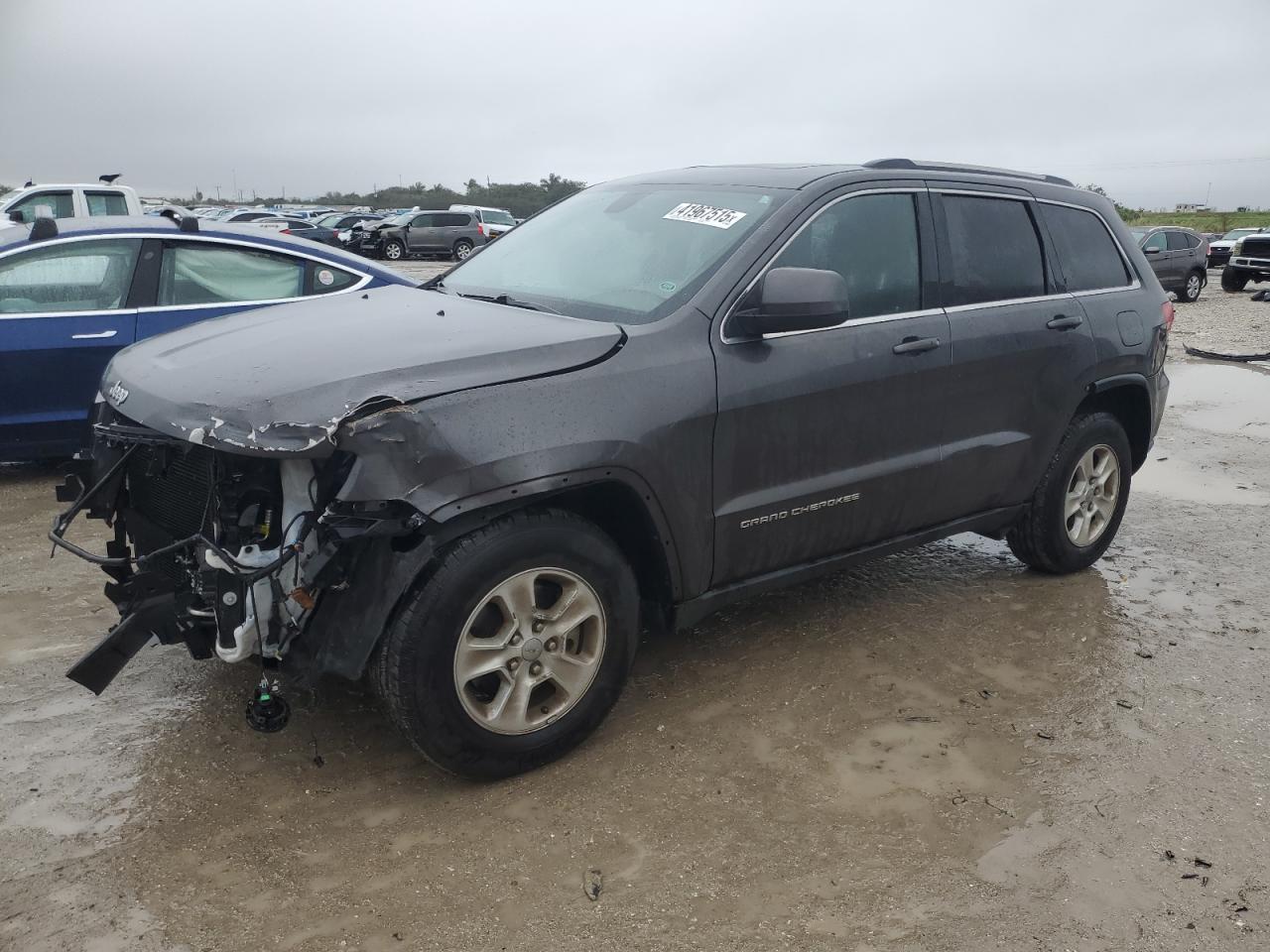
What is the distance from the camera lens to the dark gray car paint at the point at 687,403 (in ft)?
9.25

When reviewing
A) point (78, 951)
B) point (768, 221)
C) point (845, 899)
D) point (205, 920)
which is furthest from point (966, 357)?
point (78, 951)

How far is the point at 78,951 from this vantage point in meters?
2.46

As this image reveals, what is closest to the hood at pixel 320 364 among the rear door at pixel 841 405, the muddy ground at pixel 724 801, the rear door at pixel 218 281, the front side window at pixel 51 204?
the rear door at pixel 841 405

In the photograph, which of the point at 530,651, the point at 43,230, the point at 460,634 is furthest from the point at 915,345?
the point at 43,230

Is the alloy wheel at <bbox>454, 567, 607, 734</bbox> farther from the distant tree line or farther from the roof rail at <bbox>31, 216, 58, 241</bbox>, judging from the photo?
the distant tree line

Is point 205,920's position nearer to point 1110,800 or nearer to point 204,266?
point 1110,800

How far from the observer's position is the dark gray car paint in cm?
282

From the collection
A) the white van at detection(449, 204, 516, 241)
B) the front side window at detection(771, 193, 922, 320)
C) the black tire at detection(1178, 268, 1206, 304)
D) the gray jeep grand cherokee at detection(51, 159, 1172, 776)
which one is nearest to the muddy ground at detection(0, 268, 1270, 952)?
the gray jeep grand cherokee at detection(51, 159, 1172, 776)

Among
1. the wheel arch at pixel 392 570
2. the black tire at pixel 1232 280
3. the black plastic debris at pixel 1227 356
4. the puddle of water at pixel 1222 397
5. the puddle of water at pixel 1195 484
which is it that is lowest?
the puddle of water at pixel 1195 484

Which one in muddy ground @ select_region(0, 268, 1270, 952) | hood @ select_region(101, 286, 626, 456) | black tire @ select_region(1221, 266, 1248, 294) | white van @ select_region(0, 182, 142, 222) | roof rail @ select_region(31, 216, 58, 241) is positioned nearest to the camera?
muddy ground @ select_region(0, 268, 1270, 952)

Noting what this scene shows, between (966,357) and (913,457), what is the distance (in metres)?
0.46

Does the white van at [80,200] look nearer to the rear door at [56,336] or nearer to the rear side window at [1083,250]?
the rear door at [56,336]

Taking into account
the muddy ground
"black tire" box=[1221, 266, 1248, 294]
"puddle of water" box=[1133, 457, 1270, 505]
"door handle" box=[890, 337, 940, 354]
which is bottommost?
the muddy ground

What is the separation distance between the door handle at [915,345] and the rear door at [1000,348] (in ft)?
0.45
